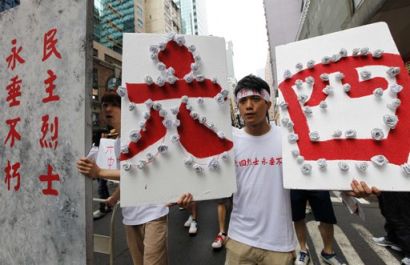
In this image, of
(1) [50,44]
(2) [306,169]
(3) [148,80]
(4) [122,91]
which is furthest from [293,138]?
(1) [50,44]

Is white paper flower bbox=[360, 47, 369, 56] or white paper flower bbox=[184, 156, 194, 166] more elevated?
white paper flower bbox=[360, 47, 369, 56]

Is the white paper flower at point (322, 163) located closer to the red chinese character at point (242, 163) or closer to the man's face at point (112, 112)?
the red chinese character at point (242, 163)

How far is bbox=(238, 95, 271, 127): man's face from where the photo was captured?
5.43ft

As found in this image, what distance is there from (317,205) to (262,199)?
1626mm

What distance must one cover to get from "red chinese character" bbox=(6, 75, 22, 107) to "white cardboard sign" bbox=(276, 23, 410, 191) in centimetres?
158

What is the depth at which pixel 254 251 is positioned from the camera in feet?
5.28

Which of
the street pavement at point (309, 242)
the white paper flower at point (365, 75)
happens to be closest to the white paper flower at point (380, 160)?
the white paper flower at point (365, 75)

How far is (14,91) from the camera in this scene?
1601mm

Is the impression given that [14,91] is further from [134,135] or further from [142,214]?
[142,214]

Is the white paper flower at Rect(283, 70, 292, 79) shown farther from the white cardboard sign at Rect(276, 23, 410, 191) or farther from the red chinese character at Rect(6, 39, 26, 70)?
the red chinese character at Rect(6, 39, 26, 70)

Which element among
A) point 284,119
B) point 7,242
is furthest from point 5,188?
point 284,119

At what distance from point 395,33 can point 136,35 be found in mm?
6969

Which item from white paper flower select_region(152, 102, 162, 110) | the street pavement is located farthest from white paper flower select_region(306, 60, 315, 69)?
the street pavement

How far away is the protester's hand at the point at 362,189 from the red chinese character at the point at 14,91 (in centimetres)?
194
